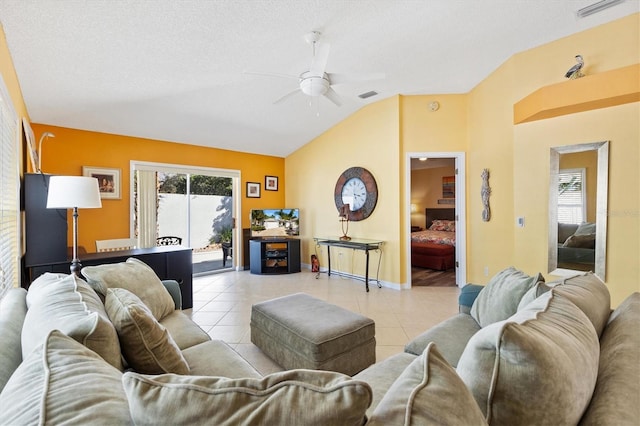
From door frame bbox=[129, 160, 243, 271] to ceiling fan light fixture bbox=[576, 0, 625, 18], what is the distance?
17.3 ft

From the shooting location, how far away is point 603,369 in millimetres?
848

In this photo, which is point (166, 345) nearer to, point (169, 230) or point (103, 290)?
point (103, 290)

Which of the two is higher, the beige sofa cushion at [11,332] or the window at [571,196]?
the window at [571,196]

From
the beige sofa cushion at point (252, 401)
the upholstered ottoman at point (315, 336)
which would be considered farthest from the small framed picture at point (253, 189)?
the beige sofa cushion at point (252, 401)

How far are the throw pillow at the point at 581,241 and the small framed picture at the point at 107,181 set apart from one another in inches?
238

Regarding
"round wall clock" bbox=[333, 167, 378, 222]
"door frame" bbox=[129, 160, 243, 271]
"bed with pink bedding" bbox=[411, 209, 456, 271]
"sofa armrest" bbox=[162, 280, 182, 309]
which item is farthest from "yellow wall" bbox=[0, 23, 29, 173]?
"bed with pink bedding" bbox=[411, 209, 456, 271]

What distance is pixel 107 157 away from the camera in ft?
14.0

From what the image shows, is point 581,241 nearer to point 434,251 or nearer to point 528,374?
point 434,251

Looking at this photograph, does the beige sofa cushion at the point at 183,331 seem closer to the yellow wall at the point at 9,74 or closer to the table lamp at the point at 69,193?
the table lamp at the point at 69,193

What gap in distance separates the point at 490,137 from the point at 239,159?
4442 mm

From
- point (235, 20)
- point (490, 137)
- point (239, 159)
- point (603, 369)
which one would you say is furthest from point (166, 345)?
point (239, 159)

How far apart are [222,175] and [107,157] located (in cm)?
182

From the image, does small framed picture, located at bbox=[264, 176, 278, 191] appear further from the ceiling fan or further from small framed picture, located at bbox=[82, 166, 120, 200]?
the ceiling fan

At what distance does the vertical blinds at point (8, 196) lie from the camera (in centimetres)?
191
